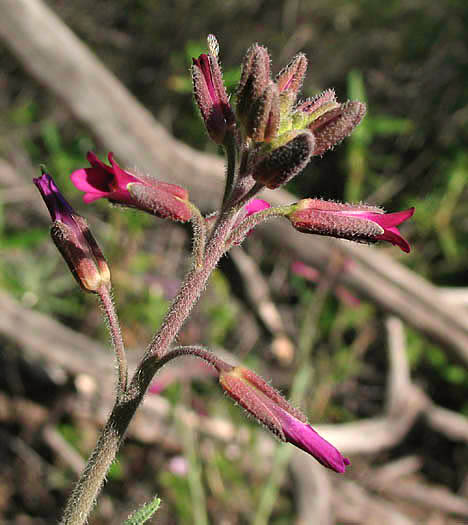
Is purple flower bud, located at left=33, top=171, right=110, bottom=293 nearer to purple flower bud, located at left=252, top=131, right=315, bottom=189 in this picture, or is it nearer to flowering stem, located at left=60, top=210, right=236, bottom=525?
flowering stem, located at left=60, top=210, right=236, bottom=525

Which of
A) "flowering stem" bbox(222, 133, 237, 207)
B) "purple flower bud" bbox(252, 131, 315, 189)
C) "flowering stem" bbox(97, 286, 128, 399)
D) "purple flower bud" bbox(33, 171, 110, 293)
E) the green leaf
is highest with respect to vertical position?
"purple flower bud" bbox(252, 131, 315, 189)

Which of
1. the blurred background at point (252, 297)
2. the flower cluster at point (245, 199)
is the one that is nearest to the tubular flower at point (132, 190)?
the flower cluster at point (245, 199)

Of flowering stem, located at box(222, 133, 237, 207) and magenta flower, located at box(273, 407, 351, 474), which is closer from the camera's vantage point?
magenta flower, located at box(273, 407, 351, 474)

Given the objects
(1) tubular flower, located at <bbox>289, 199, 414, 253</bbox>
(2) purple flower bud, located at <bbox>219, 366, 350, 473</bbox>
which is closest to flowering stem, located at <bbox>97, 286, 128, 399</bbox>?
(2) purple flower bud, located at <bbox>219, 366, 350, 473</bbox>

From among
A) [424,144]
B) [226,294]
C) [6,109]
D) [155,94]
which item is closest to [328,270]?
[226,294]

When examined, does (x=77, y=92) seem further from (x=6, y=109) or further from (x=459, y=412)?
(x=459, y=412)

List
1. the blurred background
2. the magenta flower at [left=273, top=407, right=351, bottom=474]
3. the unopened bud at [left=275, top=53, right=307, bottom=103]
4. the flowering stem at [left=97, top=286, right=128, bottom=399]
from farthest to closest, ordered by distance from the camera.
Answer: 1. the blurred background
2. the unopened bud at [left=275, top=53, right=307, bottom=103]
3. the flowering stem at [left=97, top=286, right=128, bottom=399]
4. the magenta flower at [left=273, top=407, right=351, bottom=474]

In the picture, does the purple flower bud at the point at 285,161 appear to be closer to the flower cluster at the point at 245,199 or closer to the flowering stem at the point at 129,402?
the flower cluster at the point at 245,199
